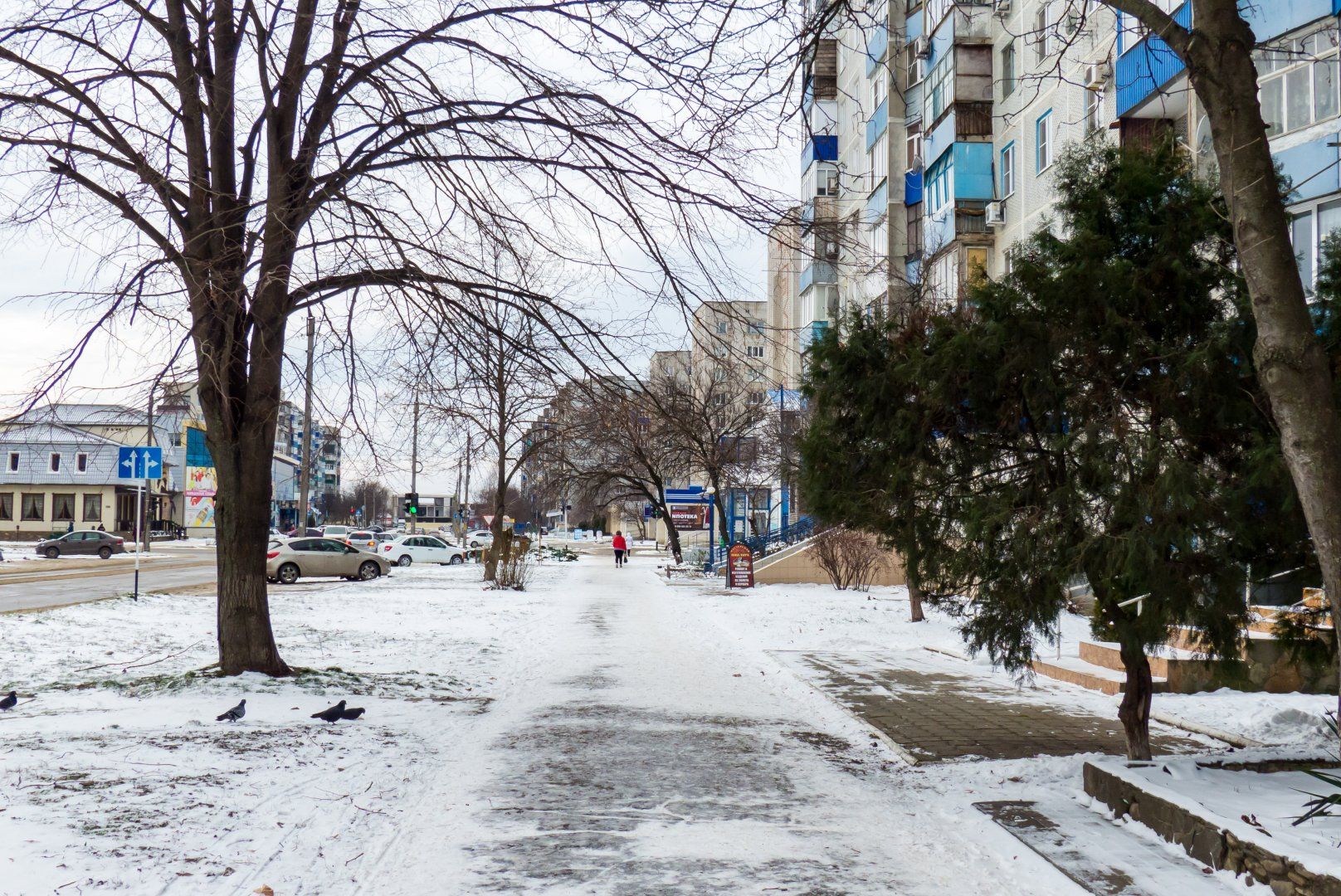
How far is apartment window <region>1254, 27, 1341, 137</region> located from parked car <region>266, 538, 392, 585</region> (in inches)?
1167

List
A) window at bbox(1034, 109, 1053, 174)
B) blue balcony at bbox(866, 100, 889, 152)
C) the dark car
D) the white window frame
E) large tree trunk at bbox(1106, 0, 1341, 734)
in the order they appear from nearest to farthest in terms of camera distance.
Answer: large tree trunk at bbox(1106, 0, 1341, 734), window at bbox(1034, 109, 1053, 174), the white window frame, blue balcony at bbox(866, 100, 889, 152), the dark car

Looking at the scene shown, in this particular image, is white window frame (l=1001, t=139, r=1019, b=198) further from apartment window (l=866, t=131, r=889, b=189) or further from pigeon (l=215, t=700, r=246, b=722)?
pigeon (l=215, t=700, r=246, b=722)

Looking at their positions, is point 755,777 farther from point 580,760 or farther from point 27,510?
point 27,510

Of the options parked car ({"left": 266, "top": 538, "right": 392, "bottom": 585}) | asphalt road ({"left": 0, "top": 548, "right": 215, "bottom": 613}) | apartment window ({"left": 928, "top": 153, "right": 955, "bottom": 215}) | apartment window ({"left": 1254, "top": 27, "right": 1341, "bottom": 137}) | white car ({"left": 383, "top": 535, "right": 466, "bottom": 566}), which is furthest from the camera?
white car ({"left": 383, "top": 535, "right": 466, "bottom": 566})

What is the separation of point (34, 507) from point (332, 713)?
3294 inches

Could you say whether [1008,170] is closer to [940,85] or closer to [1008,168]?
[1008,168]

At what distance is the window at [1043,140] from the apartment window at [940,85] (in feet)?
9.05

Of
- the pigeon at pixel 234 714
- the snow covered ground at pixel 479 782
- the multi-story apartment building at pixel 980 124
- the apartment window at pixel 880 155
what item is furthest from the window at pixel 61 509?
the pigeon at pixel 234 714

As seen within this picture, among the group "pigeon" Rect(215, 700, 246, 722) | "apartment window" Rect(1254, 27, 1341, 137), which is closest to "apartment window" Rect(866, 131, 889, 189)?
"apartment window" Rect(1254, 27, 1341, 137)

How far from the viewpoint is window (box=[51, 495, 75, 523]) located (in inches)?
3206

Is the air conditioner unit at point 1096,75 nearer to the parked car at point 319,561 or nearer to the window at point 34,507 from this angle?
the parked car at point 319,561

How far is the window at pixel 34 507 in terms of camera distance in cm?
8125

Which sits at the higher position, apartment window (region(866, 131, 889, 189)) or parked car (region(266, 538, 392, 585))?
apartment window (region(866, 131, 889, 189))

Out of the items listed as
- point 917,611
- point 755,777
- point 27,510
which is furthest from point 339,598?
point 27,510
